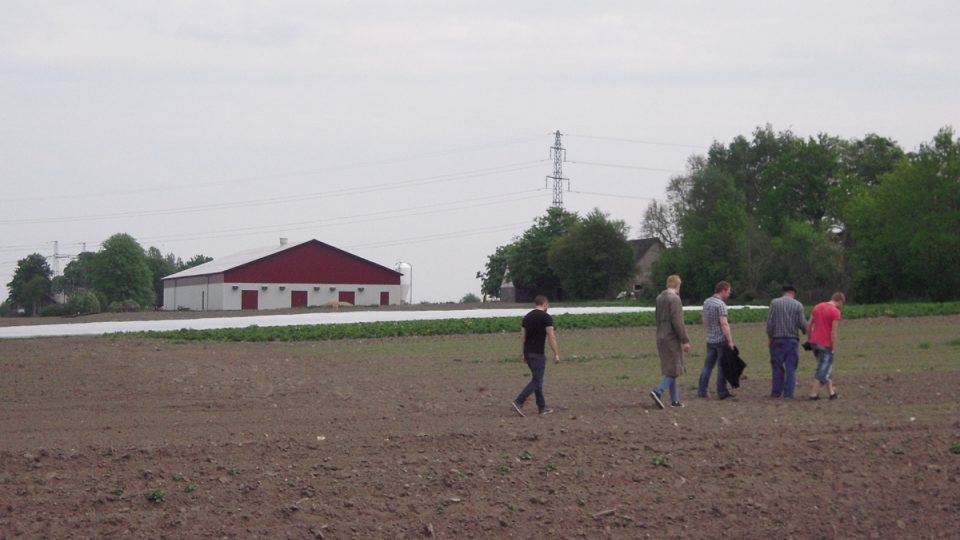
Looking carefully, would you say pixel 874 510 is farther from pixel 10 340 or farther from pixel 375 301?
pixel 375 301

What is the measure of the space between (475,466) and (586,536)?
6.64 ft

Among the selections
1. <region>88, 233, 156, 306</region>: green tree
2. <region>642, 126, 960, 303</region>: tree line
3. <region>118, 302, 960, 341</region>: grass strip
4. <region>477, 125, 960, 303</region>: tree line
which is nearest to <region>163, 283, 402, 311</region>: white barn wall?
<region>477, 125, 960, 303</region>: tree line

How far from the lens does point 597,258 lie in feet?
276

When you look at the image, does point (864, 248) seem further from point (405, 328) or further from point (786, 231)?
point (405, 328)

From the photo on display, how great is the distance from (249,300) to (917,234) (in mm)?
48268

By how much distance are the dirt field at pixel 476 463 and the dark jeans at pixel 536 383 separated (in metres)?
0.39

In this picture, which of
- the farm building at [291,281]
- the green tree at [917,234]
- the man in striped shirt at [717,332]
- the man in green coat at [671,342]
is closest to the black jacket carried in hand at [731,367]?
the man in striped shirt at [717,332]

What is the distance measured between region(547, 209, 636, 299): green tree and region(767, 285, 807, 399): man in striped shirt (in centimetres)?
6743

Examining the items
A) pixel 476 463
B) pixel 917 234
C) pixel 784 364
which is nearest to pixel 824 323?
pixel 784 364

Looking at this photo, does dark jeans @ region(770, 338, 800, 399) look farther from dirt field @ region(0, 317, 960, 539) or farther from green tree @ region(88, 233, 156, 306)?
green tree @ region(88, 233, 156, 306)

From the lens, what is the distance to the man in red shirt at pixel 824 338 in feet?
53.6

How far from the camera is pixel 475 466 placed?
1081cm

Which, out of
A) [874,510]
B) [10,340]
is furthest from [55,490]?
[10,340]

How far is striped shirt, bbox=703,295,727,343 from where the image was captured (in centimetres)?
1662
